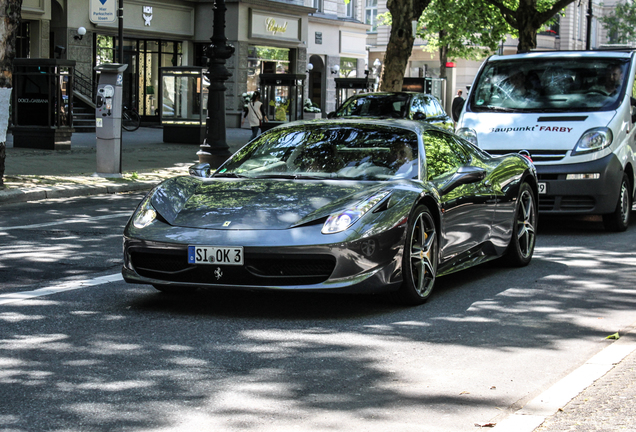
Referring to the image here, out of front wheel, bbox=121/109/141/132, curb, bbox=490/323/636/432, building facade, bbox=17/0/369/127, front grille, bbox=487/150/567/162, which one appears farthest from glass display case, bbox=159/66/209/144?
curb, bbox=490/323/636/432

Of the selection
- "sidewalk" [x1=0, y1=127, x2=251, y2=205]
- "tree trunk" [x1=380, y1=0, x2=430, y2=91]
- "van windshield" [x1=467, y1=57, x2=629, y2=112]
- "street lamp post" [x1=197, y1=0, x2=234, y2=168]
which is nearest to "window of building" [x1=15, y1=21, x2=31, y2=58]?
"sidewalk" [x1=0, y1=127, x2=251, y2=205]

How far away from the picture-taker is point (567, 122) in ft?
36.2

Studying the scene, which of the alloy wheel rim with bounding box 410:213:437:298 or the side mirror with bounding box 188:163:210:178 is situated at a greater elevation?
the side mirror with bounding box 188:163:210:178

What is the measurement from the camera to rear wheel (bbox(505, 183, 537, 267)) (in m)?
8.30

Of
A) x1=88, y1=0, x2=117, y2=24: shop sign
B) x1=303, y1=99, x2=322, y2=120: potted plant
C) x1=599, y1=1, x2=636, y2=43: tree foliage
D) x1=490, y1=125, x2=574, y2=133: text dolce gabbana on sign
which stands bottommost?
x1=490, y1=125, x2=574, y2=133: text dolce gabbana on sign

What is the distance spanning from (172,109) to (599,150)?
1692cm

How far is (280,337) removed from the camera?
18.4 feet

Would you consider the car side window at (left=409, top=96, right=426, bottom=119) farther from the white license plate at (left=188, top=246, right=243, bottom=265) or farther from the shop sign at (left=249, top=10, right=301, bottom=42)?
the shop sign at (left=249, top=10, right=301, bottom=42)

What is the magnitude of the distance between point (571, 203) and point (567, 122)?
936 mm

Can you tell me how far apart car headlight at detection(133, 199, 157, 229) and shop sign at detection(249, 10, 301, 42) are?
33838 mm

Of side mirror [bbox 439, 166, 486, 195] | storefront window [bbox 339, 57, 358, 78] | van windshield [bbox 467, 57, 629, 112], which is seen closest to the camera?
side mirror [bbox 439, 166, 486, 195]

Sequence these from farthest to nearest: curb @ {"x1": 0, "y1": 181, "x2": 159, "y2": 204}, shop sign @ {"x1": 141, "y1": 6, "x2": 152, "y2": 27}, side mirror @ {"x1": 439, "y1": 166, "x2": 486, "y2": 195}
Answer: shop sign @ {"x1": 141, "y1": 6, "x2": 152, "y2": 27} < curb @ {"x1": 0, "y1": 181, "x2": 159, "y2": 204} < side mirror @ {"x1": 439, "y1": 166, "x2": 486, "y2": 195}

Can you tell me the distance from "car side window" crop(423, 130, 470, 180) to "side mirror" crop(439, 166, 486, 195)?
86mm

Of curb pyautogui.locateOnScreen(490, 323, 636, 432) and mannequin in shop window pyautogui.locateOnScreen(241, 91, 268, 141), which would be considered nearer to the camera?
curb pyautogui.locateOnScreen(490, 323, 636, 432)
